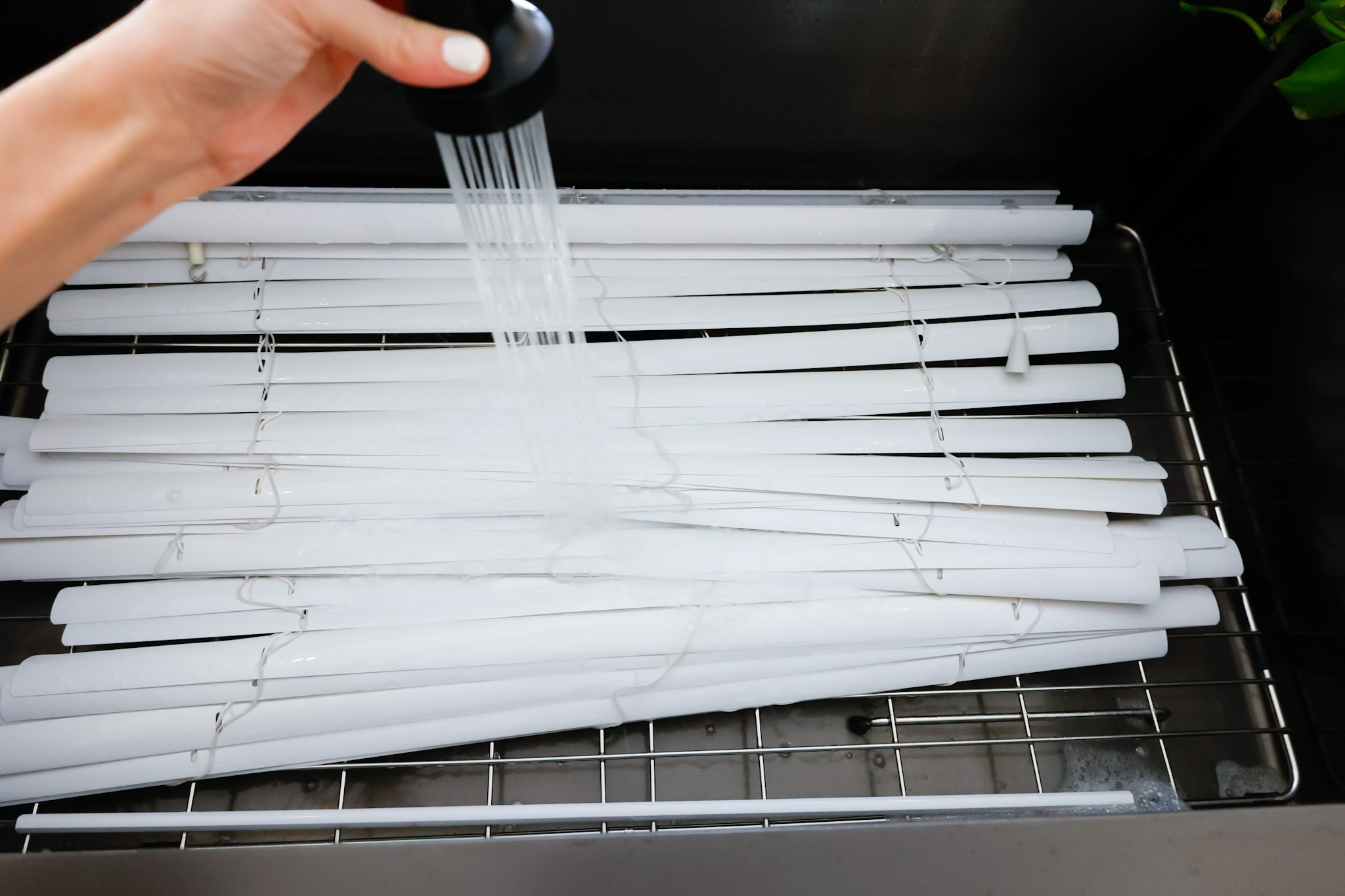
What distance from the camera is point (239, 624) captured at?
42.3 inches

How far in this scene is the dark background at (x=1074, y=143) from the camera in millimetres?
1200

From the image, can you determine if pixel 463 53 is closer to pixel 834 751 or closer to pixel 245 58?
pixel 245 58

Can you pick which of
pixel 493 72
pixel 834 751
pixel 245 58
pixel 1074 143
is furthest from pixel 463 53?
pixel 1074 143

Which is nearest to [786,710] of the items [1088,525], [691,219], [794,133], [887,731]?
[887,731]

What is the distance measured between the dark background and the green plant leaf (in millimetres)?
82

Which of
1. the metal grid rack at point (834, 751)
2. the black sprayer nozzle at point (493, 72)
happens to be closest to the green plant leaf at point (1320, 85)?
the metal grid rack at point (834, 751)

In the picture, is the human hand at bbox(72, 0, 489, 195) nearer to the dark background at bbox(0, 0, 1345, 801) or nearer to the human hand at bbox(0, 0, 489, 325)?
the human hand at bbox(0, 0, 489, 325)

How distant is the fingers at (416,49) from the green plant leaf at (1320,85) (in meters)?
1.02

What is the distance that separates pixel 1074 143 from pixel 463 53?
3.91 ft

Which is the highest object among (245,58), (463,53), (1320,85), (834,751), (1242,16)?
(1242,16)

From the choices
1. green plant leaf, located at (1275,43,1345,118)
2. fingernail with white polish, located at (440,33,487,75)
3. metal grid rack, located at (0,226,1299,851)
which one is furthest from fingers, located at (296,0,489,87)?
green plant leaf, located at (1275,43,1345,118)

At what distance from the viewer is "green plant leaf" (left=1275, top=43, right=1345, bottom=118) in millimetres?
1043

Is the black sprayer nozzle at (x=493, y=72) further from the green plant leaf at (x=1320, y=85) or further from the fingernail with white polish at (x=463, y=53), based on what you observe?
the green plant leaf at (x=1320, y=85)

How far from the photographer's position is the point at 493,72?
1.89 ft
